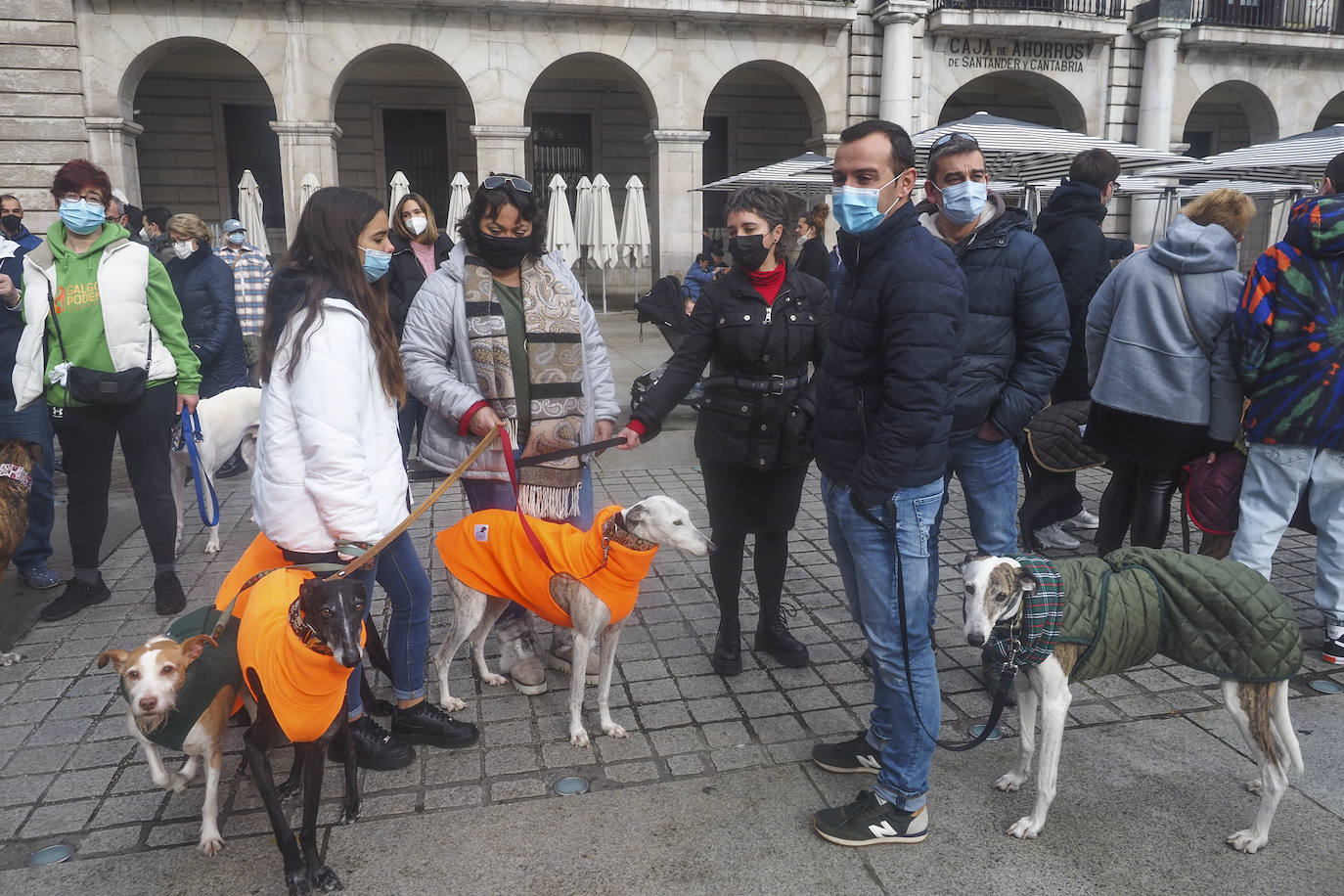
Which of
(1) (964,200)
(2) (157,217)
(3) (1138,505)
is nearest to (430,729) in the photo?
(1) (964,200)

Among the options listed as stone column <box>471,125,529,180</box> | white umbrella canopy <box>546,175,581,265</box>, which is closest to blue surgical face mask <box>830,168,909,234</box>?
white umbrella canopy <box>546,175,581,265</box>

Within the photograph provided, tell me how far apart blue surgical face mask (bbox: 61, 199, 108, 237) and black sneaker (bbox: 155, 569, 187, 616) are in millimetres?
1885

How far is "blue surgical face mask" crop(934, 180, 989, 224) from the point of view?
3.90 meters

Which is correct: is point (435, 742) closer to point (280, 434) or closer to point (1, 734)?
point (280, 434)

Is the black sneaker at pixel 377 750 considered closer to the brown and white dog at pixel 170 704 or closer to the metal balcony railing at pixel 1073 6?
the brown and white dog at pixel 170 704

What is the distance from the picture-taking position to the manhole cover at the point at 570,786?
342 centimetres

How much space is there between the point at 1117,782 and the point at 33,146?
61.7 ft

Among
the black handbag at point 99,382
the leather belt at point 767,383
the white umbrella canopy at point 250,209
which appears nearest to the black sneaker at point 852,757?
the leather belt at point 767,383

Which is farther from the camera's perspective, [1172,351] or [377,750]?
[1172,351]

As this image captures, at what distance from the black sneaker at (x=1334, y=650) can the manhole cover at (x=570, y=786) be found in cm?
363

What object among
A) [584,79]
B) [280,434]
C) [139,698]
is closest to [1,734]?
[139,698]

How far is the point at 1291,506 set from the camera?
427 cm

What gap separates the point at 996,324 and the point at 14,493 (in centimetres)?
486

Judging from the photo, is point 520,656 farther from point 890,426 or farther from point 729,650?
point 890,426
